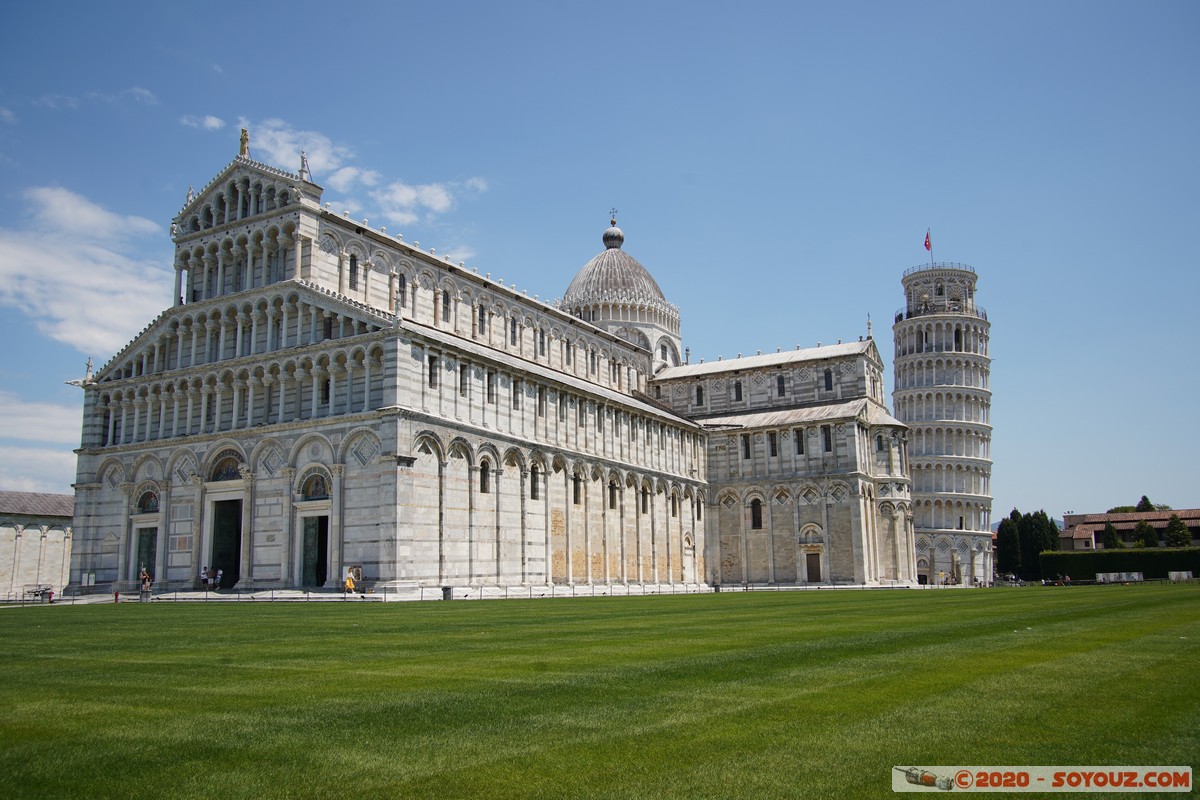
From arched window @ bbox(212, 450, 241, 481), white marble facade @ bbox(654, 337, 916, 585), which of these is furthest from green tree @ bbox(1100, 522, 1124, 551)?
arched window @ bbox(212, 450, 241, 481)

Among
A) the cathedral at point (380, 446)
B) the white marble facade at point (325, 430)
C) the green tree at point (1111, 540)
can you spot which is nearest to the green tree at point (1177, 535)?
the green tree at point (1111, 540)

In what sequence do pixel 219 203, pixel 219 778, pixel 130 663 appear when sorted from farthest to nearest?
pixel 219 203 < pixel 130 663 < pixel 219 778

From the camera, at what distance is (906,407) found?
10394cm

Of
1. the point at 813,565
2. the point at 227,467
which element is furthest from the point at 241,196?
the point at 813,565

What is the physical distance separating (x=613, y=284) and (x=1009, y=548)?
55619 millimetres

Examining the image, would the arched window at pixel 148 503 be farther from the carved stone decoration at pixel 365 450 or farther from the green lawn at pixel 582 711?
the green lawn at pixel 582 711

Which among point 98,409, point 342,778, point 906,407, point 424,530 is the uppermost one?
point 906,407

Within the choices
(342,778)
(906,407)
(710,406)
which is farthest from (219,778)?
(906,407)

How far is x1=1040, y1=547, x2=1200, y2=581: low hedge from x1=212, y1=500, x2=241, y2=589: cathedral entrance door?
76.2m

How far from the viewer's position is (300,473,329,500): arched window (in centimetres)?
4519

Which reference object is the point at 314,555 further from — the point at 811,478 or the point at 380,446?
the point at 811,478

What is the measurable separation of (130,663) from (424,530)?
29.7 meters

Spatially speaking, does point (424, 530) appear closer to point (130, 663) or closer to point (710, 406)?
point (130, 663)

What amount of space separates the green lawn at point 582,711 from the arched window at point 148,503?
36.7 metres
